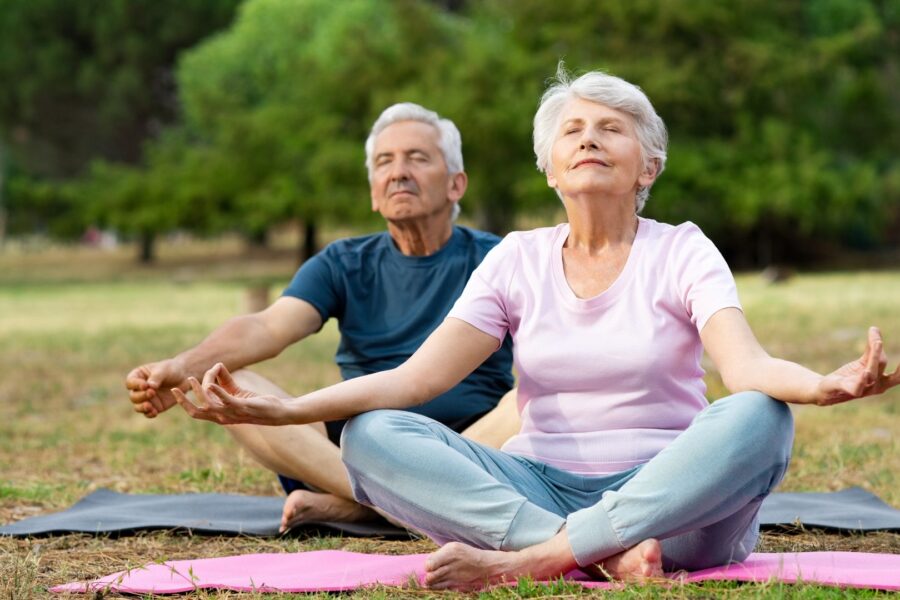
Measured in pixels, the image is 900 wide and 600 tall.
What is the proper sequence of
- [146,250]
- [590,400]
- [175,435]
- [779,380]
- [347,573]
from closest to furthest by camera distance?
1. [779,380]
2. [590,400]
3. [347,573]
4. [175,435]
5. [146,250]

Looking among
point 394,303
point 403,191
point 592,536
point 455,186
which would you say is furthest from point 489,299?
point 455,186

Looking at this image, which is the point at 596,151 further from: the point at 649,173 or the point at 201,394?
the point at 201,394

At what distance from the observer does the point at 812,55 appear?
100 ft

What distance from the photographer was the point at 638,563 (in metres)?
3.38

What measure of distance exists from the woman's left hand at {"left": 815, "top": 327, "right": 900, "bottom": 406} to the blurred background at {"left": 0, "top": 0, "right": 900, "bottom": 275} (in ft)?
85.0

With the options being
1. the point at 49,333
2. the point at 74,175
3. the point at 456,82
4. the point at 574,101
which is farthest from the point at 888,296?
the point at 74,175

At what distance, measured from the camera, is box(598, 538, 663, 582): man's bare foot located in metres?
3.36

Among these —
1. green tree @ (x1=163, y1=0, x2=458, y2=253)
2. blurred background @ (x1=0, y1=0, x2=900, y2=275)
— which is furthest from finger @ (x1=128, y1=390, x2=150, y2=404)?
green tree @ (x1=163, y1=0, x2=458, y2=253)

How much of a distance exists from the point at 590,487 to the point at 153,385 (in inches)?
64.5

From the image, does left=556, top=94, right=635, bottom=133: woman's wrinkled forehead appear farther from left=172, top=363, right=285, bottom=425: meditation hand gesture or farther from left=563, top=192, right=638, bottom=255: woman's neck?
left=172, top=363, right=285, bottom=425: meditation hand gesture

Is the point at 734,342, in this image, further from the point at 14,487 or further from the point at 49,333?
the point at 49,333

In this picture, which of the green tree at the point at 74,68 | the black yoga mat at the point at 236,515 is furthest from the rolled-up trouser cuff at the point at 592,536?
the green tree at the point at 74,68

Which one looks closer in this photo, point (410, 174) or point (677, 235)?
point (677, 235)

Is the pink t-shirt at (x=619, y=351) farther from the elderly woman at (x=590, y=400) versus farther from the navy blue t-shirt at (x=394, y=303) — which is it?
the navy blue t-shirt at (x=394, y=303)
